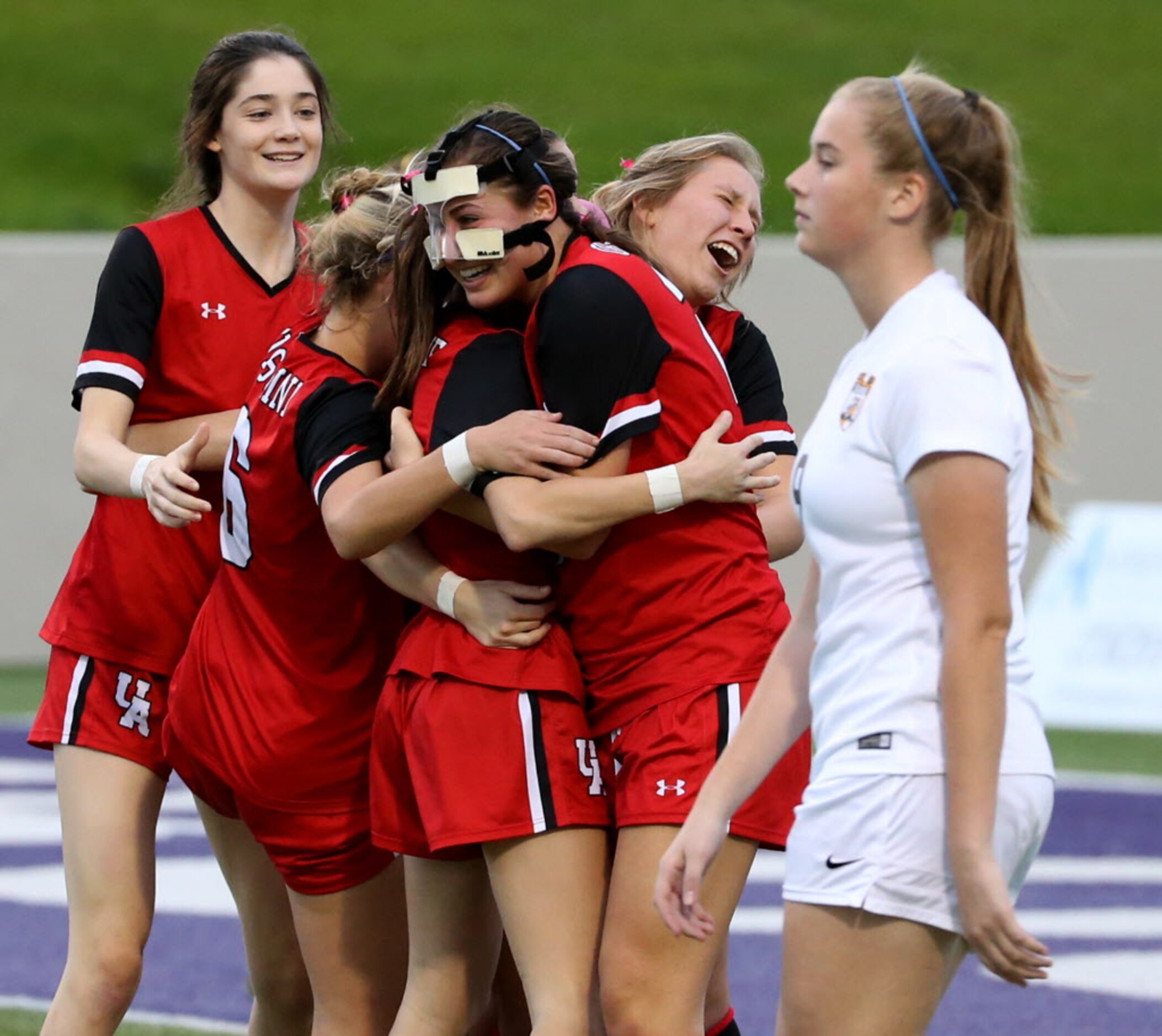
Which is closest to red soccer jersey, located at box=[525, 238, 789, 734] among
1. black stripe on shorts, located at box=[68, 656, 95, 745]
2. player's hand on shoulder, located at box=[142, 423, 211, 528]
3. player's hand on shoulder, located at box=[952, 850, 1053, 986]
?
player's hand on shoulder, located at box=[142, 423, 211, 528]

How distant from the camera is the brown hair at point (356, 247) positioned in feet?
11.8

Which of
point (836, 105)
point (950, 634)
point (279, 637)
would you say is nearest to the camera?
point (950, 634)

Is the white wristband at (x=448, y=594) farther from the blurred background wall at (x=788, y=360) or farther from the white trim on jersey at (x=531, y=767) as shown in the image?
the blurred background wall at (x=788, y=360)

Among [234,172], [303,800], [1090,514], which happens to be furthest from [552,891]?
[1090,514]

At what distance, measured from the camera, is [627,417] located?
322 cm

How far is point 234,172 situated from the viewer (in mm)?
4223

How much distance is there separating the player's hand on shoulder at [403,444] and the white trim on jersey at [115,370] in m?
0.83

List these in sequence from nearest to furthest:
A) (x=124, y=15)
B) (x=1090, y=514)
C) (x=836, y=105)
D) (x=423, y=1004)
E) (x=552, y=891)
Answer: (x=836, y=105) < (x=552, y=891) < (x=423, y=1004) < (x=1090, y=514) < (x=124, y=15)

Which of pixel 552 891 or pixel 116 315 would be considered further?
pixel 116 315

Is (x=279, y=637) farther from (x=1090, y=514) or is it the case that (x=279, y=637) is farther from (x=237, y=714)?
(x=1090, y=514)

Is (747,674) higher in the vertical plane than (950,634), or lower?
lower

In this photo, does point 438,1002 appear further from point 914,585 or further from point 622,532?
point 914,585

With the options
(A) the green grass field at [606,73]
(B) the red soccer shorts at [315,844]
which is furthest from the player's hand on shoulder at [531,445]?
(A) the green grass field at [606,73]

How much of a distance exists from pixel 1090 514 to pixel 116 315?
→ 24.4ft
